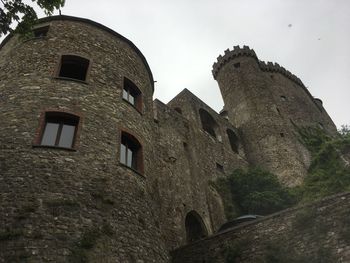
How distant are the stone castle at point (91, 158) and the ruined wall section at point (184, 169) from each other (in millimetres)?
62

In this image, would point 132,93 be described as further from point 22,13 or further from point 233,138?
point 233,138

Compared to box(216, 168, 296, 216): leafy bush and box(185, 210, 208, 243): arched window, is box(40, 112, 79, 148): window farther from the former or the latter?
box(216, 168, 296, 216): leafy bush

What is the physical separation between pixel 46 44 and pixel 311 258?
34.5 ft

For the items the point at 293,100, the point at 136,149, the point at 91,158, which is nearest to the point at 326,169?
the point at 293,100

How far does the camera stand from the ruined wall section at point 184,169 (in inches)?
516

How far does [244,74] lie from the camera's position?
2841cm

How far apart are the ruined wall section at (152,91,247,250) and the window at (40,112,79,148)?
309 cm

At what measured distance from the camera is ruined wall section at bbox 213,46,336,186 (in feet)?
73.2

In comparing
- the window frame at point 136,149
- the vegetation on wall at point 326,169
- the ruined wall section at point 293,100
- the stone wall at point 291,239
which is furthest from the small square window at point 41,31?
the ruined wall section at point 293,100

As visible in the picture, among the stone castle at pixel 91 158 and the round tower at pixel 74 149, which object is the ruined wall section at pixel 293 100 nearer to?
the stone castle at pixel 91 158

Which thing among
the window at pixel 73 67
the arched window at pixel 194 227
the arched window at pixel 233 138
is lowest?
the arched window at pixel 194 227

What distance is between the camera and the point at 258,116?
82.2 ft

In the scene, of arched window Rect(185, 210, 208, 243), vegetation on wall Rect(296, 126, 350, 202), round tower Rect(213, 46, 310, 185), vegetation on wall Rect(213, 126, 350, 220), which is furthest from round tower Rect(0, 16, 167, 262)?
round tower Rect(213, 46, 310, 185)

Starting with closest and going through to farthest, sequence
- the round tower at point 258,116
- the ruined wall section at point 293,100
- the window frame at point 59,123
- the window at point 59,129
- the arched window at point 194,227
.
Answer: the window frame at point 59,123, the window at point 59,129, the arched window at point 194,227, the round tower at point 258,116, the ruined wall section at point 293,100
